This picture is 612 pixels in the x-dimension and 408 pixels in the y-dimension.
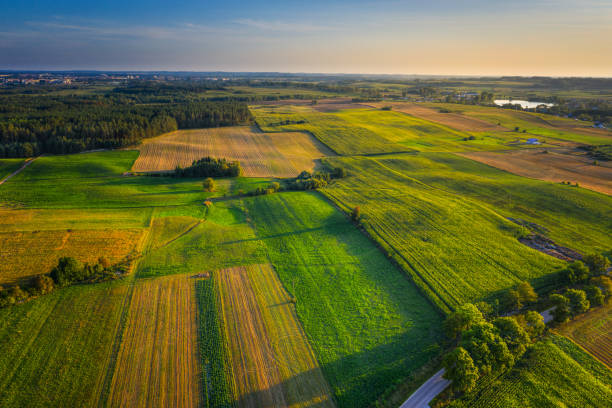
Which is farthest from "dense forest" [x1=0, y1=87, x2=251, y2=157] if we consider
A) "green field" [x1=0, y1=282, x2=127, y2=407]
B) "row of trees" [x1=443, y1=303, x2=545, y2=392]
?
"row of trees" [x1=443, y1=303, x2=545, y2=392]

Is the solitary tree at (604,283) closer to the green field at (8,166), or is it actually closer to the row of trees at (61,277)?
the row of trees at (61,277)

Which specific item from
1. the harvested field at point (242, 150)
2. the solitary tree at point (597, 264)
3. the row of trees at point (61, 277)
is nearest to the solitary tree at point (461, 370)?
the solitary tree at point (597, 264)

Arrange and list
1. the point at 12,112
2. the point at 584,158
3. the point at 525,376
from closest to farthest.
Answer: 1. the point at 525,376
2. the point at 584,158
3. the point at 12,112

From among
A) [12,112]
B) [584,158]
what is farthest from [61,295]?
[12,112]

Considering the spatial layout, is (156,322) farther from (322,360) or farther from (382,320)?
(382,320)

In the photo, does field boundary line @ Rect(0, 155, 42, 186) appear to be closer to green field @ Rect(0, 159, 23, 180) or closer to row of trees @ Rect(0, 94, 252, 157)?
green field @ Rect(0, 159, 23, 180)

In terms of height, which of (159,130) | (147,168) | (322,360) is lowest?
(322,360)
